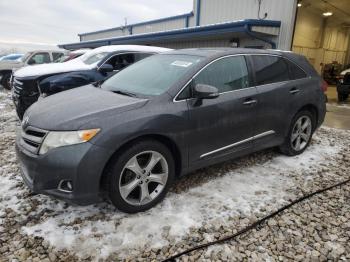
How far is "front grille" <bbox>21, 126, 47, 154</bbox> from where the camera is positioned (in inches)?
102

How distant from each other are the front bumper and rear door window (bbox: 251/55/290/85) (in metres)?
2.35

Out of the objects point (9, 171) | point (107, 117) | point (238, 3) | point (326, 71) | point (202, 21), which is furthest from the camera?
point (326, 71)

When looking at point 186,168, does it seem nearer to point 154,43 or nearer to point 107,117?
point 107,117

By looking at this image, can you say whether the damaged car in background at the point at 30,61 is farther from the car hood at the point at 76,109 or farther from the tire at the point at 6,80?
the car hood at the point at 76,109

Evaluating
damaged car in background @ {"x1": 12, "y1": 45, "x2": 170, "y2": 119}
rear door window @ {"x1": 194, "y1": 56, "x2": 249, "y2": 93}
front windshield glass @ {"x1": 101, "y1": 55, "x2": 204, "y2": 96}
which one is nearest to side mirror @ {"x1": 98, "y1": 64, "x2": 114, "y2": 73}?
damaged car in background @ {"x1": 12, "y1": 45, "x2": 170, "y2": 119}

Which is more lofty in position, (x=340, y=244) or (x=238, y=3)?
(x=238, y=3)

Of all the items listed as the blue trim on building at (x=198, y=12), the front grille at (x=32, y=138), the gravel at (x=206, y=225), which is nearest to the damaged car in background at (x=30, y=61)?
the blue trim on building at (x=198, y=12)

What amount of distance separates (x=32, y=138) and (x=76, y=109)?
1.59 ft

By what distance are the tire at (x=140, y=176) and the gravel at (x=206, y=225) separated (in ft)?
0.52

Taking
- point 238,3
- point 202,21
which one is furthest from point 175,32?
point 238,3

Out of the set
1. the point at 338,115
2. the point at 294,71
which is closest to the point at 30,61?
the point at 294,71

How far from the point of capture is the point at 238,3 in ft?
39.7

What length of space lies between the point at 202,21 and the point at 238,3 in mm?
2565

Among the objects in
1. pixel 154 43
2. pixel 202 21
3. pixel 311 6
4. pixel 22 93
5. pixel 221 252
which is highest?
pixel 311 6
